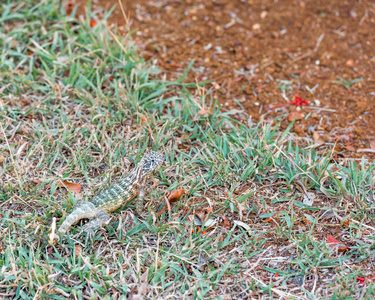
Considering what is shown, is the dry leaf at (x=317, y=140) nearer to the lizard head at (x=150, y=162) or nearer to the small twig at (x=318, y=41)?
the small twig at (x=318, y=41)

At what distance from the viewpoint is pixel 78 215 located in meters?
3.96

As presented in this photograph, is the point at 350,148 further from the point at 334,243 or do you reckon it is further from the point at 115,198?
the point at 115,198

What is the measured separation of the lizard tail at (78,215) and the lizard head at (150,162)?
62 cm

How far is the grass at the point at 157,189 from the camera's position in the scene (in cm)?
373

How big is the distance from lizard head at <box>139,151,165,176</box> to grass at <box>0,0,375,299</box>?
26cm

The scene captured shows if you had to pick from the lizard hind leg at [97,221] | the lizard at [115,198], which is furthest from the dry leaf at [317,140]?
the lizard hind leg at [97,221]

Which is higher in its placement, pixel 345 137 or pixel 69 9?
pixel 69 9

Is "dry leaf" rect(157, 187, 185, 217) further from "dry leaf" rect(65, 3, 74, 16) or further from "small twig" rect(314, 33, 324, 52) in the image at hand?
"dry leaf" rect(65, 3, 74, 16)

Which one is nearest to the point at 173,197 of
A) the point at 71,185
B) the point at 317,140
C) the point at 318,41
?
the point at 71,185

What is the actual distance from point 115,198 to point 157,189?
50 centimetres

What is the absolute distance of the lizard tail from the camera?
3.88 meters

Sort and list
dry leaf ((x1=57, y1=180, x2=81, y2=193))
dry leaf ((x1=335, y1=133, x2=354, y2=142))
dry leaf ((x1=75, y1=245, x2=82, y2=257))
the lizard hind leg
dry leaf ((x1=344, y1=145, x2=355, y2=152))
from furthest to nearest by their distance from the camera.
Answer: dry leaf ((x1=335, y1=133, x2=354, y2=142)), dry leaf ((x1=344, y1=145, x2=355, y2=152)), dry leaf ((x1=57, y1=180, x2=81, y2=193)), the lizard hind leg, dry leaf ((x1=75, y1=245, x2=82, y2=257))

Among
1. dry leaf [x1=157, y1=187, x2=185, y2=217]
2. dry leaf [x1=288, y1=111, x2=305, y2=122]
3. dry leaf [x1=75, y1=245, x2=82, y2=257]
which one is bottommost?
dry leaf [x1=288, y1=111, x2=305, y2=122]

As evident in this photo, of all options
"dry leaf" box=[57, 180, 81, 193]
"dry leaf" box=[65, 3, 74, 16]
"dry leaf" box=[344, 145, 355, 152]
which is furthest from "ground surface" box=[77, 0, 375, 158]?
"dry leaf" box=[57, 180, 81, 193]
